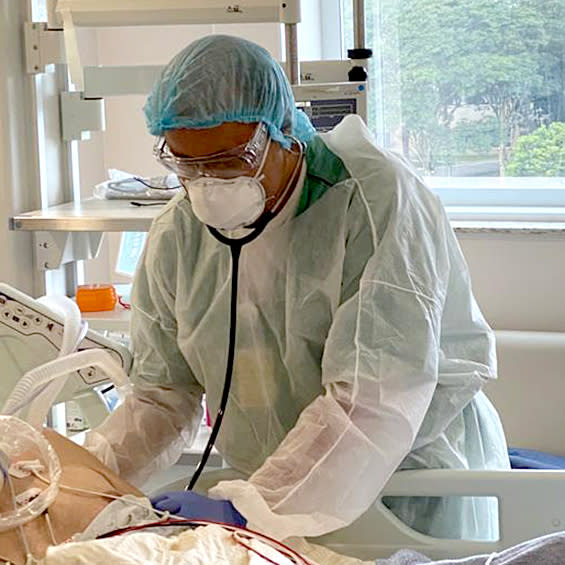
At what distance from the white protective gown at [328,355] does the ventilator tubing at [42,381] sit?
20cm

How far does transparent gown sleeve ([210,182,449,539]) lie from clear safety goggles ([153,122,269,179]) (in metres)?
0.21

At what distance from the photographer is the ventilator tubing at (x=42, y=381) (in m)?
1.42

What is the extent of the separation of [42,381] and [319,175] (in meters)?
0.51

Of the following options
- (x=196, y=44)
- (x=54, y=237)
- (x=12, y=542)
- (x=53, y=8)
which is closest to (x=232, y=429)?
(x=12, y=542)

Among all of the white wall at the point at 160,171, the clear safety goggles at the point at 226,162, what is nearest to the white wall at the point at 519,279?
the white wall at the point at 160,171

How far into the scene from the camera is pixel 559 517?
5.03 ft

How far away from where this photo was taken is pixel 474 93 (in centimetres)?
325

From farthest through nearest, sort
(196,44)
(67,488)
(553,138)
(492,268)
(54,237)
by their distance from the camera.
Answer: (553,138) < (492,268) < (54,237) < (196,44) < (67,488)

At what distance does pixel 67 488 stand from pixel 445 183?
2.16m

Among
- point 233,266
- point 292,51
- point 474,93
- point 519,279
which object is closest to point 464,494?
point 233,266

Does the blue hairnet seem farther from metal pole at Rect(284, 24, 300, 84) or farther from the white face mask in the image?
metal pole at Rect(284, 24, 300, 84)

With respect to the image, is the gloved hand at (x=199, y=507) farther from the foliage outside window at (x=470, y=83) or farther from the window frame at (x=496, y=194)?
the foliage outside window at (x=470, y=83)

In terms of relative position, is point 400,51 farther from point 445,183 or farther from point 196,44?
point 196,44

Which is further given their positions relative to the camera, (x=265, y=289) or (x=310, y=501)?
(x=265, y=289)
